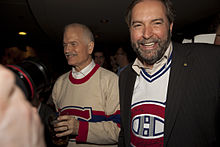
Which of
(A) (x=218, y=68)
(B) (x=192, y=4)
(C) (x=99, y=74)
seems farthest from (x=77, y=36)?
(B) (x=192, y=4)

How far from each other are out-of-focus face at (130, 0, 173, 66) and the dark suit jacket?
0.17 m

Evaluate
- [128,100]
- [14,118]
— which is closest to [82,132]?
[128,100]

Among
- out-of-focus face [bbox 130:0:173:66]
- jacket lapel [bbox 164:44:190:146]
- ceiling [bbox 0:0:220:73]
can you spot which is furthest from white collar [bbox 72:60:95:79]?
ceiling [bbox 0:0:220:73]

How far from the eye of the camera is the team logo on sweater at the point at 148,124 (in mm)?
1116

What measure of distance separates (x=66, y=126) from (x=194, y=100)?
2.90 feet

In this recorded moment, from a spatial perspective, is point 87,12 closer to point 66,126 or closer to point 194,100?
point 66,126

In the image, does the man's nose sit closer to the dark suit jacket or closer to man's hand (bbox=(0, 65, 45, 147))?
the dark suit jacket

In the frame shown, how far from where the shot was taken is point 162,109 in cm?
113

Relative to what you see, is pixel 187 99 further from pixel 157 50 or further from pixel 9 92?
pixel 9 92

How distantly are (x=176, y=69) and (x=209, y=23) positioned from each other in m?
4.56

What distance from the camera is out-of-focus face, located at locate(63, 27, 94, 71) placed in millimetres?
1499

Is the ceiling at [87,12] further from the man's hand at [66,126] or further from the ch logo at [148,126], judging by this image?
the ch logo at [148,126]

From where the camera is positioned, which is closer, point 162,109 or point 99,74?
point 162,109

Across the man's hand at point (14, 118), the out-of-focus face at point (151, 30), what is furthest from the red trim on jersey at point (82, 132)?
the man's hand at point (14, 118)
